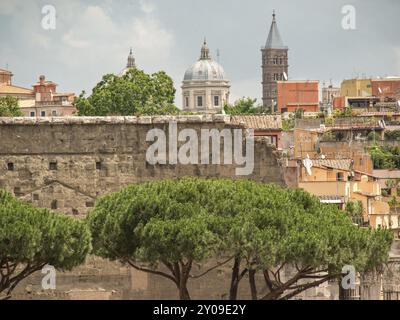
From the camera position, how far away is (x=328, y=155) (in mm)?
90812

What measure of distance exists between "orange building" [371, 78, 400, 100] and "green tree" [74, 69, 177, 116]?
29922mm

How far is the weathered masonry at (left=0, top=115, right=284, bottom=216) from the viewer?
123 feet

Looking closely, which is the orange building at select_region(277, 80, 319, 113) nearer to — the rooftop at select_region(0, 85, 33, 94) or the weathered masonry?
the rooftop at select_region(0, 85, 33, 94)

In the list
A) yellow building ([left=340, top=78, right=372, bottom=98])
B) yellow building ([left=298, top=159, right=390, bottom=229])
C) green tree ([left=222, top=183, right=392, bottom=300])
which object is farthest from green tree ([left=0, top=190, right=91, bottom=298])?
yellow building ([left=340, top=78, right=372, bottom=98])

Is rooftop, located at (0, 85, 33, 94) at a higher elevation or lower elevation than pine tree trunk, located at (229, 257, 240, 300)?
higher

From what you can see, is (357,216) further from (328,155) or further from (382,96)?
(382,96)

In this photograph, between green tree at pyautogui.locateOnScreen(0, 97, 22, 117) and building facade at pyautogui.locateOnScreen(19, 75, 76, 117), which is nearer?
green tree at pyautogui.locateOnScreen(0, 97, 22, 117)

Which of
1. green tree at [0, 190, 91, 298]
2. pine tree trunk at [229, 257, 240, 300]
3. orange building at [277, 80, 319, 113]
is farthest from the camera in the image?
orange building at [277, 80, 319, 113]

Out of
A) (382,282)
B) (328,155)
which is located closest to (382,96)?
(328,155)

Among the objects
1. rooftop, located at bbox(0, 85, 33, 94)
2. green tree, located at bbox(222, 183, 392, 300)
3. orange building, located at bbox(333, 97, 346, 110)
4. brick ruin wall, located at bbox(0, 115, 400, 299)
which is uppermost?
rooftop, located at bbox(0, 85, 33, 94)

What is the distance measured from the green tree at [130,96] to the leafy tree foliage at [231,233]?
70418 millimetres

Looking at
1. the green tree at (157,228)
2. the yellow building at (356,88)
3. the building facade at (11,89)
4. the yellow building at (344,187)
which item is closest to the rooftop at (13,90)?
the building facade at (11,89)

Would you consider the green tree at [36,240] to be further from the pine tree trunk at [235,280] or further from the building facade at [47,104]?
the building facade at [47,104]

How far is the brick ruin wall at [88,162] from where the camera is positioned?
123ft
